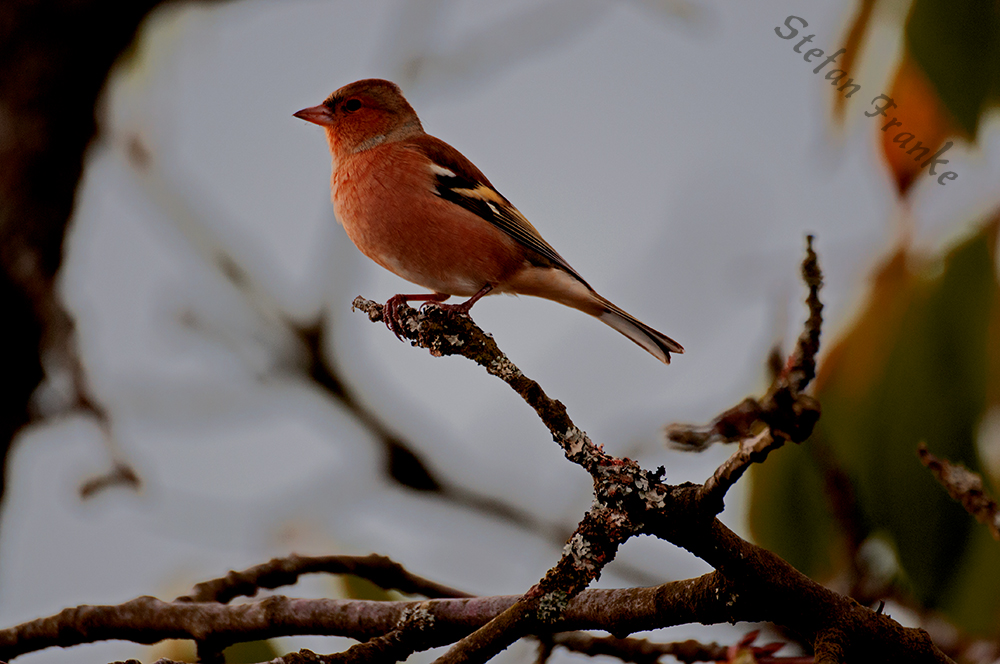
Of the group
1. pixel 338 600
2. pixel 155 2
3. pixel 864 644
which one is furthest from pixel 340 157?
pixel 864 644

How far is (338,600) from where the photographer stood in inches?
87.5

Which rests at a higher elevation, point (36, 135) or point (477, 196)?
point (36, 135)

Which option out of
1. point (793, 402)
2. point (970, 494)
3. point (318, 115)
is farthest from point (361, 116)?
point (793, 402)

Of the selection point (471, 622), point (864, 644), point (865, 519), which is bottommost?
point (864, 644)

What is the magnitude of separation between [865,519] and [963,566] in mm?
298

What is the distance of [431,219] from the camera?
146 inches

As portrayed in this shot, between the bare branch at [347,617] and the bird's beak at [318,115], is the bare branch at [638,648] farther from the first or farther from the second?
the bird's beak at [318,115]

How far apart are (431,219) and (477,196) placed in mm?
515

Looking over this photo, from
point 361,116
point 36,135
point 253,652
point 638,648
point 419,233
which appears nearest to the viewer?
point 638,648

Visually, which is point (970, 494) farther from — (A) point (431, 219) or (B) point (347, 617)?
(A) point (431, 219)

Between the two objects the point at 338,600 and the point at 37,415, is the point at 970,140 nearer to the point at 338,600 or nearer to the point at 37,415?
the point at 338,600

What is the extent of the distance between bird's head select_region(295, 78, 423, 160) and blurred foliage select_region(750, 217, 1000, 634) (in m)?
2.48

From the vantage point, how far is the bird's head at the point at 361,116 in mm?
4445

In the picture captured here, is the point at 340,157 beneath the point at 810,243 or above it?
above
